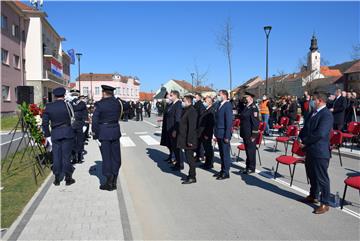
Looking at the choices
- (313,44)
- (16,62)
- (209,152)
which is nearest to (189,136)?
(209,152)

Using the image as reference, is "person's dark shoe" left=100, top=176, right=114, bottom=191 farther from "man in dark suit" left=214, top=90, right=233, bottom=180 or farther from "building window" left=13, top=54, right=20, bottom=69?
"building window" left=13, top=54, right=20, bottom=69

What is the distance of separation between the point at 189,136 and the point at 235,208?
225cm

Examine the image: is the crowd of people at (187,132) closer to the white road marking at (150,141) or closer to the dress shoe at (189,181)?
the dress shoe at (189,181)

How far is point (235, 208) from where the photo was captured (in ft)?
20.0

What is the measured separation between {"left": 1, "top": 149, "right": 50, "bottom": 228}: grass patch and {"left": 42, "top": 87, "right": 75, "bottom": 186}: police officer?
1.85ft

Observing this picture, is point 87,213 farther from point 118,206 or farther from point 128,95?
point 128,95

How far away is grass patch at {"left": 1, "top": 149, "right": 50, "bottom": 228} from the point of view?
18.3ft

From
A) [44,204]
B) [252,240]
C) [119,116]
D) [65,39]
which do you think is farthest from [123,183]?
[65,39]

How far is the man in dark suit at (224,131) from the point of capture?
27.2ft

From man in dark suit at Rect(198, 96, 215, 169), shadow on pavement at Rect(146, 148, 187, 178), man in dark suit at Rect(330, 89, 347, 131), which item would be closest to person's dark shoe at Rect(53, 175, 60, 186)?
shadow on pavement at Rect(146, 148, 187, 178)

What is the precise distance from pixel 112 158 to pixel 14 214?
2270mm

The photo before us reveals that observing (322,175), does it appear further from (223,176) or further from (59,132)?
(59,132)

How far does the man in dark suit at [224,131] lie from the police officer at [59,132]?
3277mm

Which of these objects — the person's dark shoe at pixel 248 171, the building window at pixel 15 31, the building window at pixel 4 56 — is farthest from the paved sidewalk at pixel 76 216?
the building window at pixel 15 31
